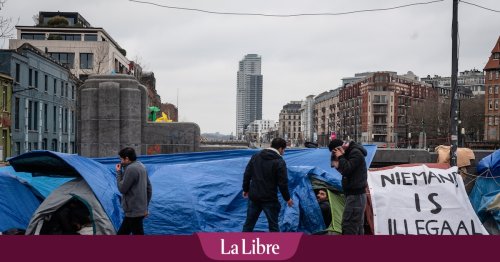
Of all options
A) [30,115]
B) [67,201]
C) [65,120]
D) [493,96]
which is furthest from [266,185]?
[493,96]

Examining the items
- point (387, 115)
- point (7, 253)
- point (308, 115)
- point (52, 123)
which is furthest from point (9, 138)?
point (308, 115)

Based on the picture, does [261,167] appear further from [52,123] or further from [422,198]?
[52,123]

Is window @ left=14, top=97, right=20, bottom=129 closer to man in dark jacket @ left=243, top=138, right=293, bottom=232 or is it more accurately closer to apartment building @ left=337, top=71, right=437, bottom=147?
man in dark jacket @ left=243, top=138, right=293, bottom=232

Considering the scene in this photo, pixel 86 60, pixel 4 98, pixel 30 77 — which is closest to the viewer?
pixel 4 98

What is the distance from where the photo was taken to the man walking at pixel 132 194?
7621mm

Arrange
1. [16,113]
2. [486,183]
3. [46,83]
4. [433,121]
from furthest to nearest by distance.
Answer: [433,121] < [46,83] < [16,113] < [486,183]

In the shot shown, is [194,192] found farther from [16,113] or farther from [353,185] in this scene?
[16,113]

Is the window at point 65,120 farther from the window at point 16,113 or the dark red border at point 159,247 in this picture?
the dark red border at point 159,247

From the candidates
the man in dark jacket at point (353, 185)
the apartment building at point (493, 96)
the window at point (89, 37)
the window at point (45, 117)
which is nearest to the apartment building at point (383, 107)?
the apartment building at point (493, 96)

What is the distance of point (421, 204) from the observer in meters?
8.94

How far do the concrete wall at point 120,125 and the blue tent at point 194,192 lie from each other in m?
4.83

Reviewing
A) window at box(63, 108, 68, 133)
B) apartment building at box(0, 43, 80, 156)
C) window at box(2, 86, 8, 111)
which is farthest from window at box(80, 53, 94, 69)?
window at box(2, 86, 8, 111)

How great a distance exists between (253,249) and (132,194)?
3.52 metres

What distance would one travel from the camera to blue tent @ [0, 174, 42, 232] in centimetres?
871
